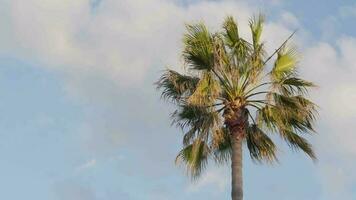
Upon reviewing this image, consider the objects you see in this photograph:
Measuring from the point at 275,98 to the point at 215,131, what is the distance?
2.04 m

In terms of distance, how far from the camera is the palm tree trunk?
20719 mm

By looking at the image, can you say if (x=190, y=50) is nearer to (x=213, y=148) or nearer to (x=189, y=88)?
(x=189, y=88)

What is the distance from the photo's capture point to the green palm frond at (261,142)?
73.5ft

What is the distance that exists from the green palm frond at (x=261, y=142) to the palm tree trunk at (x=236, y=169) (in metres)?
0.95

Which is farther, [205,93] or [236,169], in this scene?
[205,93]

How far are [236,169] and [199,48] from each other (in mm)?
3735

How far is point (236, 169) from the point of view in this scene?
69.2ft

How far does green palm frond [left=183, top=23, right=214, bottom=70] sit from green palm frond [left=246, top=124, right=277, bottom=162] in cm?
221

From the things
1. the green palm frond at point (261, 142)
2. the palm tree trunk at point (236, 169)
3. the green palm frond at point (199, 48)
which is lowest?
the palm tree trunk at point (236, 169)

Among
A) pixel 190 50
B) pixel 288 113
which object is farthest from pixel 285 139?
pixel 190 50

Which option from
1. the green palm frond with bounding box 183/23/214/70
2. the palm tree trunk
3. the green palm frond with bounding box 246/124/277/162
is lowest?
the palm tree trunk

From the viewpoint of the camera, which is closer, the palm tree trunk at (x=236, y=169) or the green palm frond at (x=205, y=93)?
the palm tree trunk at (x=236, y=169)

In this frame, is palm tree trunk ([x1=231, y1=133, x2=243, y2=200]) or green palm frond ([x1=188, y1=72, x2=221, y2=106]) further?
green palm frond ([x1=188, y1=72, x2=221, y2=106])

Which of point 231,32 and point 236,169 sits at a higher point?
point 231,32
